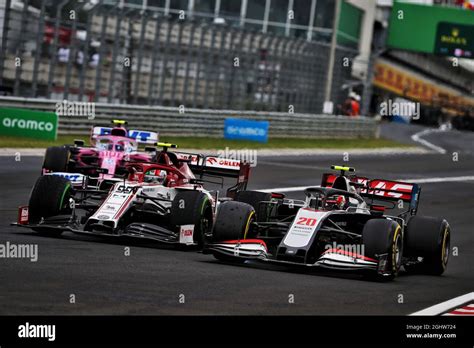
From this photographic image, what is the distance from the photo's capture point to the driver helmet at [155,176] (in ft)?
52.2

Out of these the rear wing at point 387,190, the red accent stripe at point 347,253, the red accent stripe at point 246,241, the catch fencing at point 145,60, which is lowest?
the red accent stripe at point 246,241

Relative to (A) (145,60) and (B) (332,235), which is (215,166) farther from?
(A) (145,60)

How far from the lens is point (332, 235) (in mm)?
14258

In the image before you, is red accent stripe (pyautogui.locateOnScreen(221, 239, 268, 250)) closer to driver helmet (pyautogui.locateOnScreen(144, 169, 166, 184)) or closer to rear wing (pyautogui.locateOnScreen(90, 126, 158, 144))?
driver helmet (pyautogui.locateOnScreen(144, 169, 166, 184))

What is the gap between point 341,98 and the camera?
50.1 m

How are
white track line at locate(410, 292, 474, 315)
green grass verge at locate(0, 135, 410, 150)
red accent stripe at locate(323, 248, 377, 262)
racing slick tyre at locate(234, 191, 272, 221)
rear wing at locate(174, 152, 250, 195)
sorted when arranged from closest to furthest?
white track line at locate(410, 292, 474, 315) < red accent stripe at locate(323, 248, 377, 262) < racing slick tyre at locate(234, 191, 272, 221) < rear wing at locate(174, 152, 250, 195) < green grass verge at locate(0, 135, 410, 150)

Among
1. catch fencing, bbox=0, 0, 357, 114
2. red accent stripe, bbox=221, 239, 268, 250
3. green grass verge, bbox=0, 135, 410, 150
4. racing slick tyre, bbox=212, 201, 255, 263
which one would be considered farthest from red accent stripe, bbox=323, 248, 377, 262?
catch fencing, bbox=0, 0, 357, 114

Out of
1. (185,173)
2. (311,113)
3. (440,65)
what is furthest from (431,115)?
(185,173)

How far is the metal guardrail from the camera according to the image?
98.2ft

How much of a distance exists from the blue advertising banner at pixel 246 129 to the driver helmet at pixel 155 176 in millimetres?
21376

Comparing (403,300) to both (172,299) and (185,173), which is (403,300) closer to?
(172,299)

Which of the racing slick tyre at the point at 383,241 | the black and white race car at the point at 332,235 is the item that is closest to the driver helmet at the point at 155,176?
the black and white race car at the point at 332,235

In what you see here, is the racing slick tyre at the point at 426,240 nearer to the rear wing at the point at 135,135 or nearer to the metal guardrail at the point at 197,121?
the rear wing at the point at 135,135

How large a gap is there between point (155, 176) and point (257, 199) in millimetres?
1414
